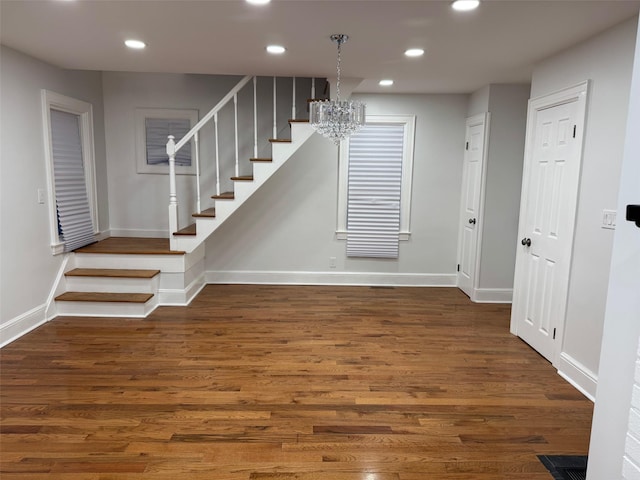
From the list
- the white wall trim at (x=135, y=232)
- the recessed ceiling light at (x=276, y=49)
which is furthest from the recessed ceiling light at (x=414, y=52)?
the white wall trim at (x=135, y=232)

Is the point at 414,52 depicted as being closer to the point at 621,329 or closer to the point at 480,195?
the point at 480,195

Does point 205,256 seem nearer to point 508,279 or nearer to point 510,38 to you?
point 508,279

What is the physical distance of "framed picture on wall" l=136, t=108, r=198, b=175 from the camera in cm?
510

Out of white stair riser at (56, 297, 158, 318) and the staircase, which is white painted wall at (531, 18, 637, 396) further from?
white stair riser at (56, 297, 158, 318)

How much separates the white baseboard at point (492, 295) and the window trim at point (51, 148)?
15.1ft

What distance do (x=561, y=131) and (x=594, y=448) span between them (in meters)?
2.34

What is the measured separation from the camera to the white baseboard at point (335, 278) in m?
5.36

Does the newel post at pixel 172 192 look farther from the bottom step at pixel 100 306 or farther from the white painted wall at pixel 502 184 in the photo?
the white painted wall at pixel 502 184

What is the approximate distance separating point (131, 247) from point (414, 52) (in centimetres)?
359

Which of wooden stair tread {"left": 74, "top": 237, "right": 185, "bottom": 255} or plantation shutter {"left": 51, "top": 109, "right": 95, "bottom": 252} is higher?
plantation shutter {"left": 51, "top": 109, "right": 95, "bottom": 252}

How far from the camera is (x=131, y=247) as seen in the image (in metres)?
4.59

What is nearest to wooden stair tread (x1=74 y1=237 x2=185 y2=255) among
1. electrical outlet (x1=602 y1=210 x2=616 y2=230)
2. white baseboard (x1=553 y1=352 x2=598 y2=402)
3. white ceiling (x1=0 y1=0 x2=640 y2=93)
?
white ceiling (x1=0 y1=0 x2=640 y2=93)

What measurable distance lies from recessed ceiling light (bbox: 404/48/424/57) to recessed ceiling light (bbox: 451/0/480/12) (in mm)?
809

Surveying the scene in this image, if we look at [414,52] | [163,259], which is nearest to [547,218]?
[414,52]
